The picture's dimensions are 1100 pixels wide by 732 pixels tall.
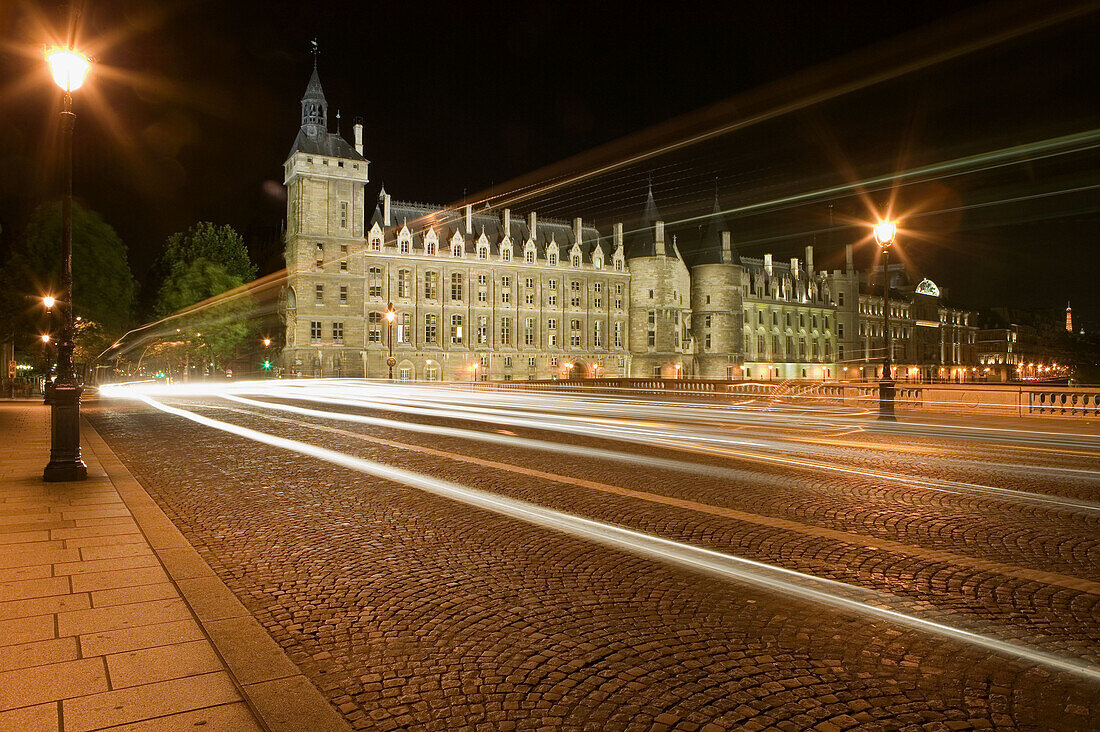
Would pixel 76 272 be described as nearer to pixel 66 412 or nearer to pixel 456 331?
pixel 456 331

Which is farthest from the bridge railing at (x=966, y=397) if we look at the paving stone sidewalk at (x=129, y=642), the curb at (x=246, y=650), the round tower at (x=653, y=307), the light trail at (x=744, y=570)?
the round tower at (x=653, y=307)

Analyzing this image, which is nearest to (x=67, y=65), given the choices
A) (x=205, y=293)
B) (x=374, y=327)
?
(x=205, y=293)

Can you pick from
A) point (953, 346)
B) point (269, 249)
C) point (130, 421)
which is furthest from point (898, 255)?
point (130, 421)

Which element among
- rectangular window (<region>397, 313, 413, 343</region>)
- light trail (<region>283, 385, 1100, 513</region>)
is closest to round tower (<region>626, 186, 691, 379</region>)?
rectangular window (<region>397, 313, 413, 343</region>)

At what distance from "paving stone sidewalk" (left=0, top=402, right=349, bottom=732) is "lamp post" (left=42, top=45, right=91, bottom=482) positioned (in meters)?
2.77

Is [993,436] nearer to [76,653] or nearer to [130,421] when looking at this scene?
[76,653]

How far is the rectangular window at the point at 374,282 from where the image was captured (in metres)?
68.9

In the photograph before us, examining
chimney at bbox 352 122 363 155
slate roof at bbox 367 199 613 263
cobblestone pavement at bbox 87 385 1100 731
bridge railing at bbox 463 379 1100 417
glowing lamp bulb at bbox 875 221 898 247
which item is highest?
chimney at bbox 352 122 363 155

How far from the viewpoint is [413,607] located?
4883 mm

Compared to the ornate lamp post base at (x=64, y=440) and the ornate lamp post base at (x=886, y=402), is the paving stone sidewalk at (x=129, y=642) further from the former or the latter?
the ornate lamp post base at (x=886, y=402)

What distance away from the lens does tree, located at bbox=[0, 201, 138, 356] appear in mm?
40688

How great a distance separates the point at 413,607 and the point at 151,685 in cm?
172

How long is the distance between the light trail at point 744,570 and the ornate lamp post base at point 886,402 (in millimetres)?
16602

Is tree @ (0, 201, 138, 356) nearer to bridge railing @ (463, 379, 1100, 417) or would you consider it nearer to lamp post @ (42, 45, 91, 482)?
lamp post @ (42, 45, 91, 482)
